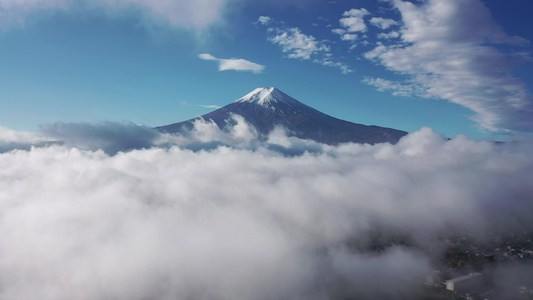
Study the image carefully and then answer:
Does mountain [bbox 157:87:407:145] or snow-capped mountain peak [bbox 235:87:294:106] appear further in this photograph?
snow-capped mountain peak [bbox 235:87:294:106]

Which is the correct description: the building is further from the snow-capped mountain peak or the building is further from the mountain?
the snow-capped mountain peak

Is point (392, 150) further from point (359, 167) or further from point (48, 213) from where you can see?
point (48, 213)

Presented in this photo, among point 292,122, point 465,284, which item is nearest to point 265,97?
point 292,122

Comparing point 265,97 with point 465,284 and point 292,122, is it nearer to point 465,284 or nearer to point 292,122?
point 292,122

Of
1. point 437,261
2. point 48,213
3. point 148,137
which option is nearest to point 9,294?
point 48,213

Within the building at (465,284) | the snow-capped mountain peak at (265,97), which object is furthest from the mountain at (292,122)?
the building at (465,284)

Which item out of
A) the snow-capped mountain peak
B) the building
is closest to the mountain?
the snow-capped mountain peak

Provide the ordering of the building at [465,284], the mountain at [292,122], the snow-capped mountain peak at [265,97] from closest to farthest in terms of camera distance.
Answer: the building at [465,284] → the mountain at [292,122] → the snow-capped mountain peak at [265,97]

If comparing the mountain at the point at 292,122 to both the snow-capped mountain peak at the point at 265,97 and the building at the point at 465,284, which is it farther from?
the building at the point at 465,284
